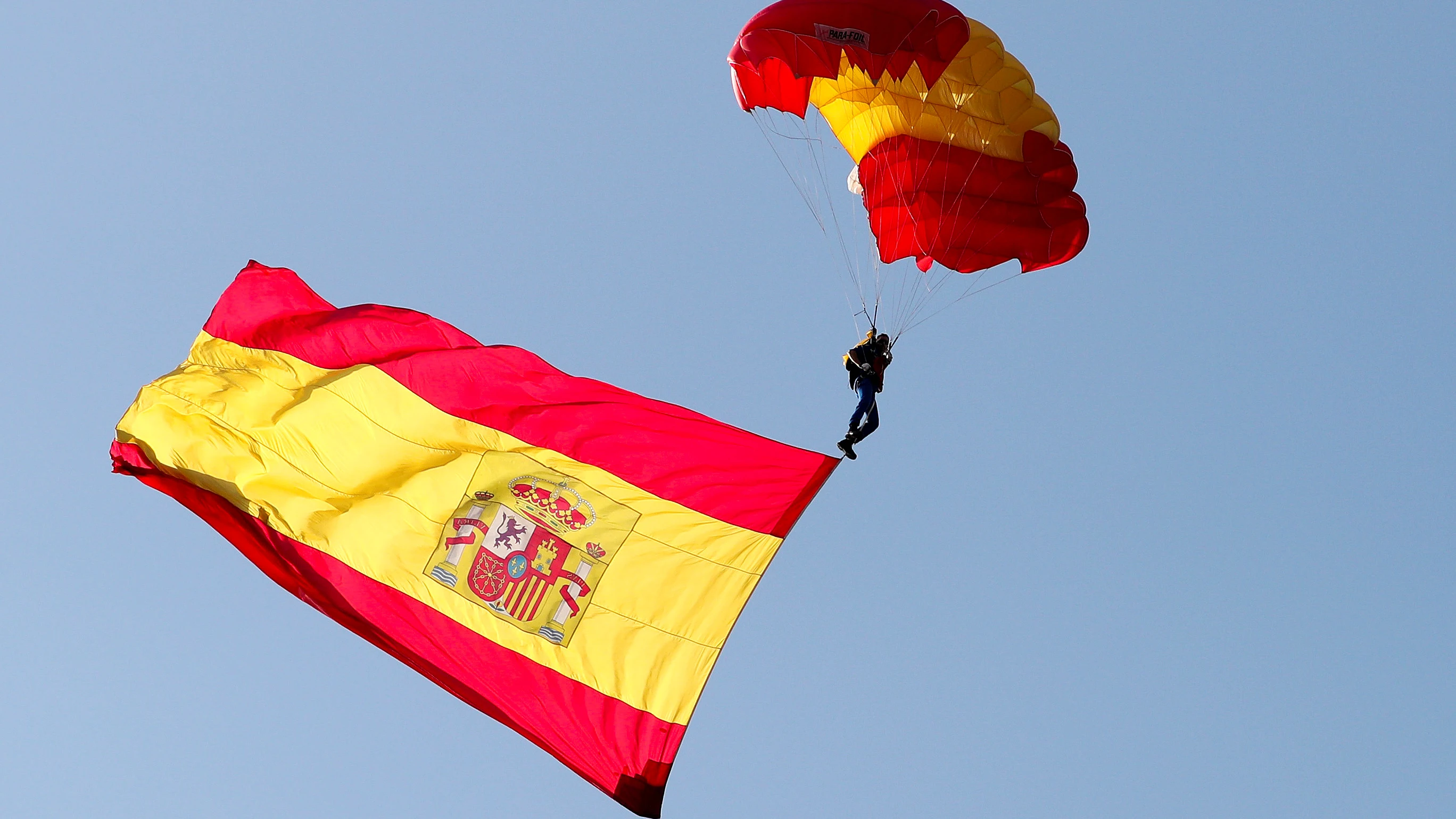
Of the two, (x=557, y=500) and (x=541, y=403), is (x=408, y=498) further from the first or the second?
(x=541, y=403)

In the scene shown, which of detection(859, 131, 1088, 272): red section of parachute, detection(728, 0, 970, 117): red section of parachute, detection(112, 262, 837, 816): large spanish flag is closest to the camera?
detection(112, 262, 837, 816): large spanish flag

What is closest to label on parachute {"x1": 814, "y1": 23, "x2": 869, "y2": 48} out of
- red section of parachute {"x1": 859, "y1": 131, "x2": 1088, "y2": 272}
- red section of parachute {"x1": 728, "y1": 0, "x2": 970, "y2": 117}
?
red section of parachute {"x1": 728, "y1": 0, "x2": 970, "y2": 117}

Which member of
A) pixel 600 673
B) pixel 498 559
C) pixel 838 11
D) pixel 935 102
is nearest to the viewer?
pixel 600 673

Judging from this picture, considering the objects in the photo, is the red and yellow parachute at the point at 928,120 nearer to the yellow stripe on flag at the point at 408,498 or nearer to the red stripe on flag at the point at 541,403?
the red stripe on flag at the point at 541,403

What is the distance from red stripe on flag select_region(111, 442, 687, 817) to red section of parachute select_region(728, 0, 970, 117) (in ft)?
15.9

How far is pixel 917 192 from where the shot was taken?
1383 cm

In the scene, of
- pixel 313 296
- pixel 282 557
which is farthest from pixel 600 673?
pixel 313 296

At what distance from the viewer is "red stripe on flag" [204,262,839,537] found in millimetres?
11336

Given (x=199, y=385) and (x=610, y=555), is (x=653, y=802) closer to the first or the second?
(x=610, y=555)

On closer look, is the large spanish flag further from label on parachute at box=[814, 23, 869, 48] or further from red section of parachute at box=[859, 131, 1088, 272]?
red section of parachute at box=[859, 131, 1088, 272]

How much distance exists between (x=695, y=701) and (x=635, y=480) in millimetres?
2085

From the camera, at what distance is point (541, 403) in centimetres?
1217

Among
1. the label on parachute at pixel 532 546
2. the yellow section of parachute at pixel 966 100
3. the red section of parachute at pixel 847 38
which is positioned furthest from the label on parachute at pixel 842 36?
the label on parachute at pixel 532 546

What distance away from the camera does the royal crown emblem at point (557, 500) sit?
11.3 metres
